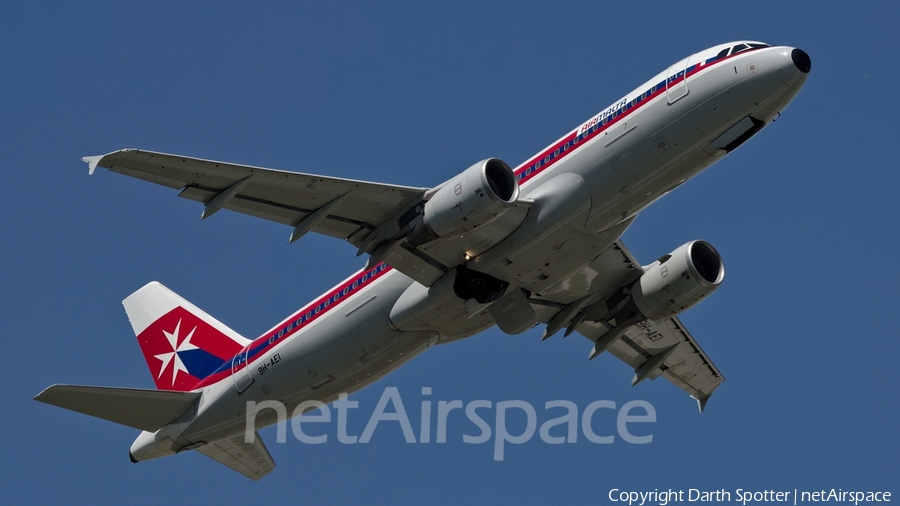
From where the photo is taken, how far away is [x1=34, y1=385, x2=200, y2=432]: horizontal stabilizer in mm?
36972

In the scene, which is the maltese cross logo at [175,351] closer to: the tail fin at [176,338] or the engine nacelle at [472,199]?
the tail fin at [176,338]

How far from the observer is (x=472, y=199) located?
32.3m

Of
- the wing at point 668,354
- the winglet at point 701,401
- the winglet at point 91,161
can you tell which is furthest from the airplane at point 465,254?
the winglet at point 701,401

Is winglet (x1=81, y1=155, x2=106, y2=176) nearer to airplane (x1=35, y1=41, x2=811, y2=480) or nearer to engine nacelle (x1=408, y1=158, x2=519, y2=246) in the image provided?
airplane (x1=35, y1=41, x2=811, y2=480)

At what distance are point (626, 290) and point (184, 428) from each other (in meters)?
15.3

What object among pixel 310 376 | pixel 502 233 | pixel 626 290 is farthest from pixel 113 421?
pixel 626 290

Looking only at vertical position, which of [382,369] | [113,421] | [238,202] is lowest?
[382,369]

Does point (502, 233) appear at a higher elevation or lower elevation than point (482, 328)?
higher

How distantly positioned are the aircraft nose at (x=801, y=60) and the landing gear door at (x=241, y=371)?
→ 1938 centimetres

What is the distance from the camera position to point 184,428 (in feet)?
131

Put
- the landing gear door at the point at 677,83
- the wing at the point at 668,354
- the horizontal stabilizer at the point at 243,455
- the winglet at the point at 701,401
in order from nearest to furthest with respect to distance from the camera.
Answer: the landing gear door at the point at 677,83
the horizontal stabilizer at the point at 243,455
the wing at the point at 668,354
the winglet at the point at 701,401

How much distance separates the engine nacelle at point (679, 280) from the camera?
38.9 m

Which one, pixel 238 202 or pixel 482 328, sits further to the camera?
pixel 482 328

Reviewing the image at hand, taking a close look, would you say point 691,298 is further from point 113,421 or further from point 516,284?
point 113,421
